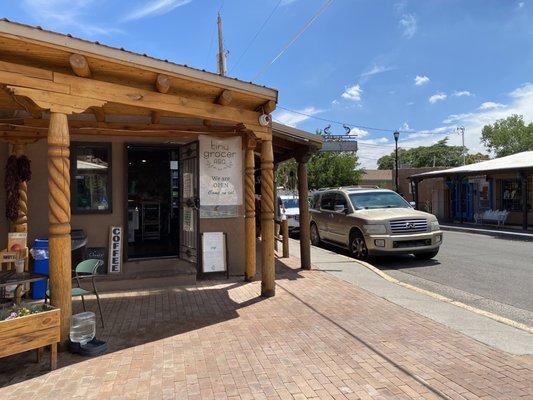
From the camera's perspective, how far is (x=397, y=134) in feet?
92.4

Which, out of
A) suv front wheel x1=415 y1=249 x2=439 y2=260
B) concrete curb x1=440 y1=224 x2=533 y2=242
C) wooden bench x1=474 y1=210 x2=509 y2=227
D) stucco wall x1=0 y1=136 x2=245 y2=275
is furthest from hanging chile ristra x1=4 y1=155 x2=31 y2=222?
wooden bench x1=474 y1=210 x2=509 y2=227

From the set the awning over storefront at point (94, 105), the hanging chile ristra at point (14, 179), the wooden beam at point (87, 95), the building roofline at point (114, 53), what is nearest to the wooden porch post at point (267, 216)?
the awning over storefront at point (94, 105)

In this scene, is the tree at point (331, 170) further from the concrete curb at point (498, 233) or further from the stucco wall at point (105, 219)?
the stucco wall at point (105, 219)

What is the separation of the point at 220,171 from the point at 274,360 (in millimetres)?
3808

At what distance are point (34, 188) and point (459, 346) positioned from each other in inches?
279

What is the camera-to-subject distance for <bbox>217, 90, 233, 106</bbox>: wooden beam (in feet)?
19.8

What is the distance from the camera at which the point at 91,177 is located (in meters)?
8.24

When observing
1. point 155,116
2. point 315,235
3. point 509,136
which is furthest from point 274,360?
point 509,136

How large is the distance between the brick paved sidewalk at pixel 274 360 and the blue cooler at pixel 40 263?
4.78 ft

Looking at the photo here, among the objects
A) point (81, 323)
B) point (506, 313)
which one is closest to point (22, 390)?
point (81, 323)

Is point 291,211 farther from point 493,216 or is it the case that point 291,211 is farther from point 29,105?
point 29,105

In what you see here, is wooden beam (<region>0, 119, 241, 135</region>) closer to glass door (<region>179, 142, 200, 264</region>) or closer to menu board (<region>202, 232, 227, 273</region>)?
glass door (<region>179, 142, 200, 264</region>)

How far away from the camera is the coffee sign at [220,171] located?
7.50 m

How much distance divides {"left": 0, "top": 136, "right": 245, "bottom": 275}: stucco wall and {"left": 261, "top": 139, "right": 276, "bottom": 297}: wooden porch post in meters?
1.95
